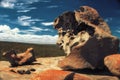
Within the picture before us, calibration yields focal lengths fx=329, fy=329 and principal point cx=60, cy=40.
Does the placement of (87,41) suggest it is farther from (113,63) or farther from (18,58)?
(18,58)

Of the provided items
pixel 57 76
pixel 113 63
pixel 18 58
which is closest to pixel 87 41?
pixel 113 63

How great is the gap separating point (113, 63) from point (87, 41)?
8.28 feet

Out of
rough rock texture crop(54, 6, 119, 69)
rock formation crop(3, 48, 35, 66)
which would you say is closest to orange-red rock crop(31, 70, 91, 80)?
rough rock texture crop(54, 6, 119, 69)

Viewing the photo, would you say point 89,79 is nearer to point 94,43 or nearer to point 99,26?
point 94,43

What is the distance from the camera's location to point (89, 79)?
21062 mm

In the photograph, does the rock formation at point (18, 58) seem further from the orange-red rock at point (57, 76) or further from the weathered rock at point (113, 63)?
the orange-red rock at point (57, 76)

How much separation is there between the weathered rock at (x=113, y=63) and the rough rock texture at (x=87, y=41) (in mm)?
1266

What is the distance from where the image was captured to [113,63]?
74.6ft

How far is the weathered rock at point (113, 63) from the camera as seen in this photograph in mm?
22469

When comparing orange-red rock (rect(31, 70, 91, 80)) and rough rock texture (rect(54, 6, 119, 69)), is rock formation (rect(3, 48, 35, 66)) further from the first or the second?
orange-red rock (rect(31, 70, 91, 80))

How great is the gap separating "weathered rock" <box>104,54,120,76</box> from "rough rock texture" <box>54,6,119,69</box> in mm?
1266

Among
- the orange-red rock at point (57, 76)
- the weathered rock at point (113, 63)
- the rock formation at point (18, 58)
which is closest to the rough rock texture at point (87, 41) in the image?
the weathered rock at point (113, 63)

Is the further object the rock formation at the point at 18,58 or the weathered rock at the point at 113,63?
the rock formation at the point at 18,58

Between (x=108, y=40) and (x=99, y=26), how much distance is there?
6.66 ft
